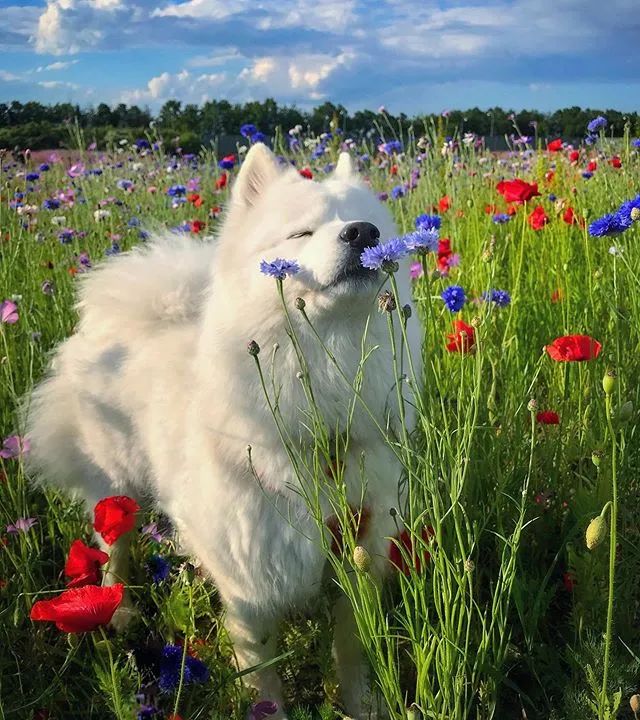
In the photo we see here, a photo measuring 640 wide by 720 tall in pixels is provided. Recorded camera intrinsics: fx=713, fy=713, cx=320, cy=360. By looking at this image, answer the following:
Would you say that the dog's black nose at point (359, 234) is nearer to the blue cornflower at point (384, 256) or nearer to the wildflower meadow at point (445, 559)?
the wildflower meadow at point (445, 559)

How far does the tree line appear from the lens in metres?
5.35

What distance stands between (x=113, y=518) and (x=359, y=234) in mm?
752

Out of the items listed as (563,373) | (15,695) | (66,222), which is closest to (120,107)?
(66,222)

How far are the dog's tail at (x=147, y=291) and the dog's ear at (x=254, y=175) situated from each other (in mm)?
457

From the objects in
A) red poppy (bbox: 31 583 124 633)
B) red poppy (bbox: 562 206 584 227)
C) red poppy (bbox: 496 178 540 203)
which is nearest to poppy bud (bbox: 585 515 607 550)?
red poppy (bbox: 31 583 124 633)

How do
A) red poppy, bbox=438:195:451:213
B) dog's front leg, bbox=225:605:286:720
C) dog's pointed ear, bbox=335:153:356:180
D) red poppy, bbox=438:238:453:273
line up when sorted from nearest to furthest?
dog's front leg, bbox=225:605:286:720, dog's pointed ear, bbox=335:153:356:180, red poppy, bbox=438:238:453:273, red poppy, bbox=438:195:451:213

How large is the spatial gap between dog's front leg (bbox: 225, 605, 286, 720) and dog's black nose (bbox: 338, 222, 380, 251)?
956mm

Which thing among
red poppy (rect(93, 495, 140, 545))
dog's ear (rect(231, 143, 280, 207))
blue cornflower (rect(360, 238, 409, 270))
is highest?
dog's ear (rect(231, 143, 280, 207))

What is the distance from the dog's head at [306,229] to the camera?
57.2 inches

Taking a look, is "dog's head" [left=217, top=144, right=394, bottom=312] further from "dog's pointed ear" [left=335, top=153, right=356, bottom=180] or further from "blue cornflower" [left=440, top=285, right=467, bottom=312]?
"blue cornflower" [left=440, top=285, right=467, bottom=312]

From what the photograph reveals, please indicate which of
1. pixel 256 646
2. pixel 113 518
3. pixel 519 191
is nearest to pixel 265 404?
pixel 113 518

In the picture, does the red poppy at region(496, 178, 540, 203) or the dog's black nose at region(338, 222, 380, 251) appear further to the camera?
the red poppy at region(496, 178, 540, 203)

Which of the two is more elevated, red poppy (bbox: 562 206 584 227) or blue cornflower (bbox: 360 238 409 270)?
blue cornflower (bbox: 360 238 409 270)

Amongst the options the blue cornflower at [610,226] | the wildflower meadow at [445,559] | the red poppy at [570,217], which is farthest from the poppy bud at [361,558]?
the red poppy at [570,217]
